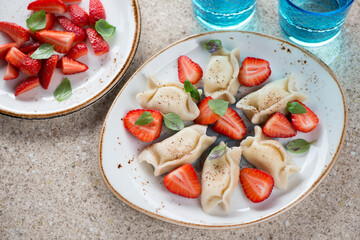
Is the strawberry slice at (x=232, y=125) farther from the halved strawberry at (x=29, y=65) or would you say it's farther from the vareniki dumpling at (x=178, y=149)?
the halved strawberry at (x=29, y=65)

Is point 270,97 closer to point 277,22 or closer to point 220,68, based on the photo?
point 220,68

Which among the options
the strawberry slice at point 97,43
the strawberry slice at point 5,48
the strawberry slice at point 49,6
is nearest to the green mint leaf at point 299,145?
the strawberry slice at point 97,43

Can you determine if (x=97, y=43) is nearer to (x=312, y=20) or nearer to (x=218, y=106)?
(x=218, y=106)

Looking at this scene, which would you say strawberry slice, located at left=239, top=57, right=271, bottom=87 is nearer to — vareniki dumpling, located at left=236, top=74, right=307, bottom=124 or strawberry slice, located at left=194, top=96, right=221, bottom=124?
vareniki dumpling, located at left=236, top=74, right=307, bottom=124

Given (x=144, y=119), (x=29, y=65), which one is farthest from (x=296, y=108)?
(x=29, y=65)

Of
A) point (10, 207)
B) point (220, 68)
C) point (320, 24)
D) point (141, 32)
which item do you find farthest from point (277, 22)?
point (10, 207)

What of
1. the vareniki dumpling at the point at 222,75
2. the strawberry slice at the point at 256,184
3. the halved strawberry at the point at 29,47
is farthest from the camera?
the halved strawberry at the point at 29,47
